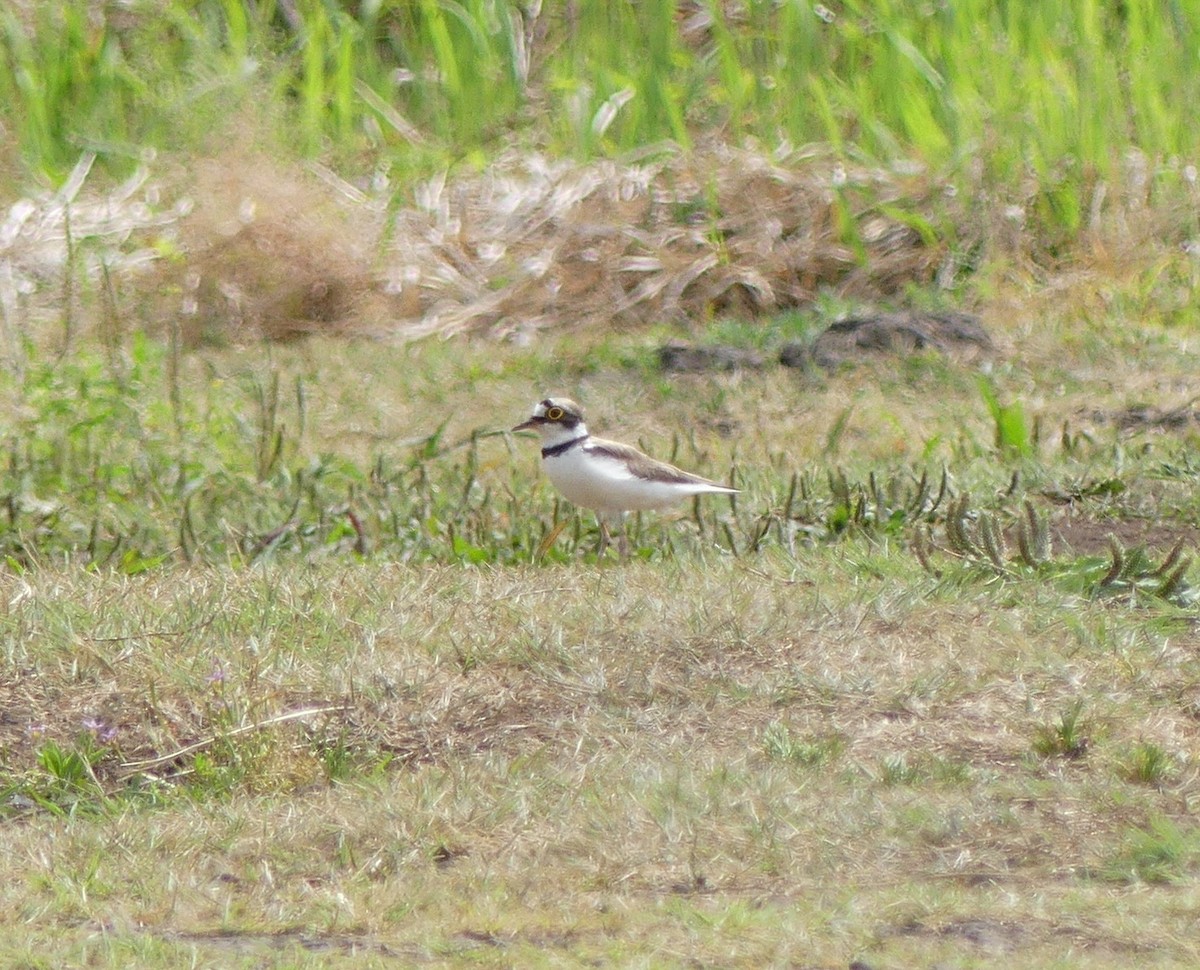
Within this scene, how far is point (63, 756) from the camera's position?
4.39 m

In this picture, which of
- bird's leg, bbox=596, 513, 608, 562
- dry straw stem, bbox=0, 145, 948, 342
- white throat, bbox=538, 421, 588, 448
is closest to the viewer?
bird's leg, bbox=596, 513, 608, 562

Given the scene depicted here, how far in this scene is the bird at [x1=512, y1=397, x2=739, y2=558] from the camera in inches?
254

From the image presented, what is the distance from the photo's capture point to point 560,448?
6.67m

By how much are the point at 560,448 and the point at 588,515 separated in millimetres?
632

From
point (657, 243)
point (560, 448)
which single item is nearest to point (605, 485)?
point (560, 448)

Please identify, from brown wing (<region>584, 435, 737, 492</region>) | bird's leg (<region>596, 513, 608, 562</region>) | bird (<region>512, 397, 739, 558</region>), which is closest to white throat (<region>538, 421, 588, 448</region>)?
bird (<region>512, 397, 739, 558</region>)

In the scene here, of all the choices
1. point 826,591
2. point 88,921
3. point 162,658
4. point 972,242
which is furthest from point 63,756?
point 972,242

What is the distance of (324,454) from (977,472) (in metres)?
2.47

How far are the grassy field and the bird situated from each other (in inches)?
6.5

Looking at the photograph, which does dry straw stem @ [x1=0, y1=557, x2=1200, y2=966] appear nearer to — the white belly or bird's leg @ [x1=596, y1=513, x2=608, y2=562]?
bird's leg @ [x1=596, y1=513, x2=608, y2=562]

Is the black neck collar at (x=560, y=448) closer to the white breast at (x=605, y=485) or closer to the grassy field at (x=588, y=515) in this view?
the white breast at (x=605, y=485)

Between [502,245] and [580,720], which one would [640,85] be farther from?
[580,720]

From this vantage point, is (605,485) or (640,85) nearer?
(605,485)

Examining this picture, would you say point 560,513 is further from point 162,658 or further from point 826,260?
point 826,260
